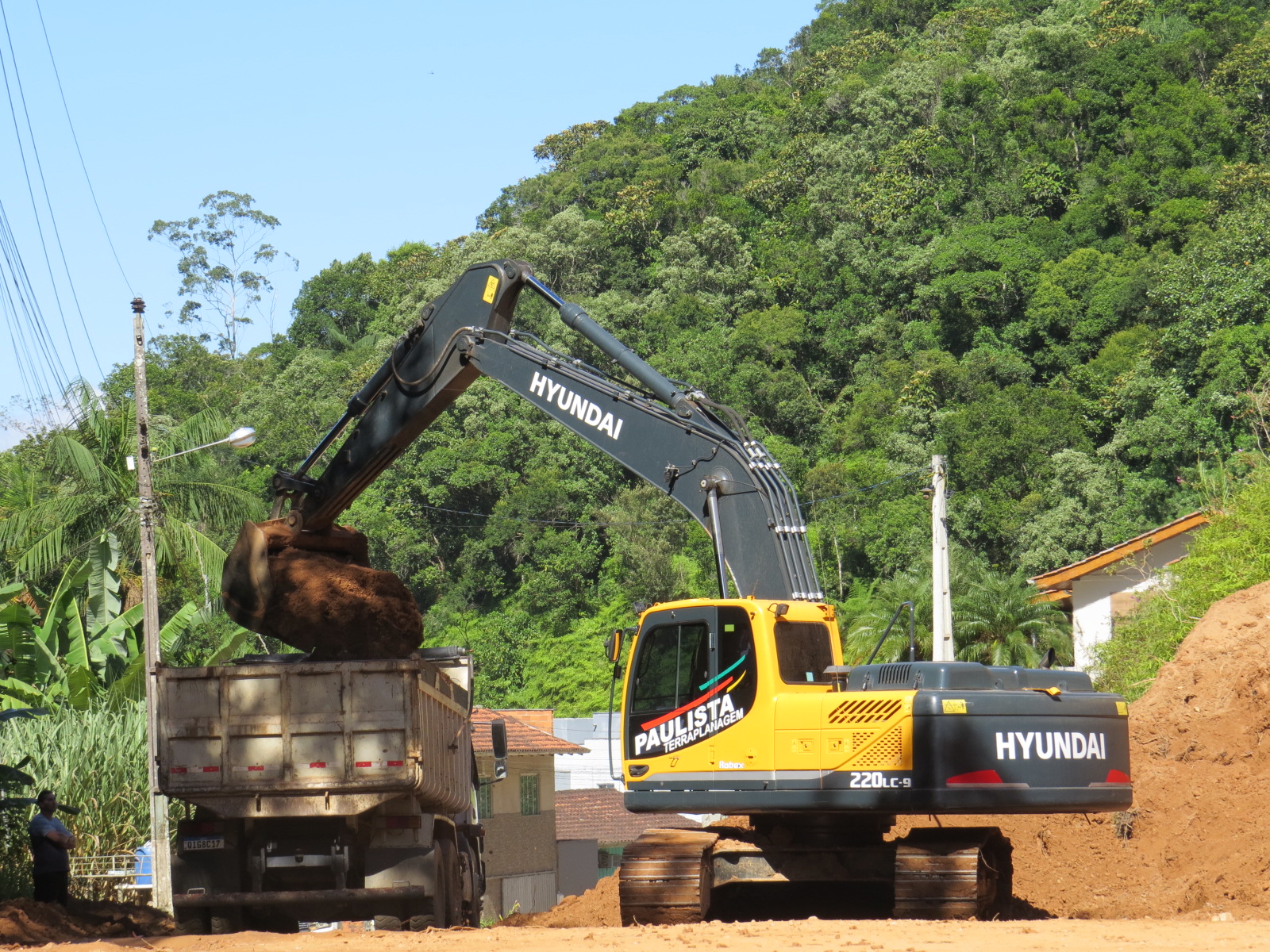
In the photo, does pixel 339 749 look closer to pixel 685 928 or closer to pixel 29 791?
pixel 685 928

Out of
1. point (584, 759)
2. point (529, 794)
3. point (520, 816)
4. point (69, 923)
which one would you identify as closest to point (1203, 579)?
point (69, 923)

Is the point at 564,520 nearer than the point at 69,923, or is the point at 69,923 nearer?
the point at 69,923

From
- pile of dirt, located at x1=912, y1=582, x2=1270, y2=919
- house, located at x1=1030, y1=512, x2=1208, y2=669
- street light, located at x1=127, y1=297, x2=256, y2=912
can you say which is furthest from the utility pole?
house, located at x1=1030, y1=512, x2=1208, y2=669

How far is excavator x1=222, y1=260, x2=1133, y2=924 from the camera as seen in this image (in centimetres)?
1105

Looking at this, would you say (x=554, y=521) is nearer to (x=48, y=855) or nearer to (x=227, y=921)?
(x=48, y=855)

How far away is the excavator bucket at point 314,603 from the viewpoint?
45.5 feet

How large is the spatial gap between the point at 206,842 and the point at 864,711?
225 inches

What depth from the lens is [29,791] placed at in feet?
65.6

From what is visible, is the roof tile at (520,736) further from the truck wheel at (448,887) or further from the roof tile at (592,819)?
the truck wheel at (448,887)

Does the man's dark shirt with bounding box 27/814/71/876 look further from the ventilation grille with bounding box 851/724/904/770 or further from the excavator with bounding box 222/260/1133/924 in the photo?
the ventilation grille with bounding box 851/724/904/770

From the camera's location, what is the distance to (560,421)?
13.2 metres

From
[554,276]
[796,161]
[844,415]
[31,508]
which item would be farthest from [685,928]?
[796,161]

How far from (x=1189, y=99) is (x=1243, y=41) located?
7559mm

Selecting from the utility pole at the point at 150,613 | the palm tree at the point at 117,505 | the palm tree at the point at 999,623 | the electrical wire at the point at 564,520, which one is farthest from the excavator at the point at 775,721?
the electrical wire at the point at 564,520
